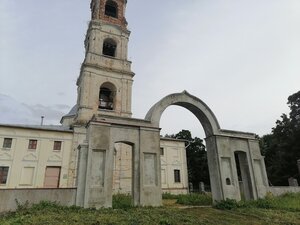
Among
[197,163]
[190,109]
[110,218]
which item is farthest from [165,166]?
[110,218]

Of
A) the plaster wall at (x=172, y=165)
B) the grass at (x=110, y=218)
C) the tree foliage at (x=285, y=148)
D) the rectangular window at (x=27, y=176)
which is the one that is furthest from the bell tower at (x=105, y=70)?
the tree foliage at (x=285, y=148)

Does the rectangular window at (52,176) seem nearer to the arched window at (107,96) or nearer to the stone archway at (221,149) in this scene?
the arched window at (107,96)

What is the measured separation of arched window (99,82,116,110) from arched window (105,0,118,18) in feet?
32.8

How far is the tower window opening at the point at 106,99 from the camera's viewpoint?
25.2 m

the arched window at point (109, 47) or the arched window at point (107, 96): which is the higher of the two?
the arched window at point (109, 47)

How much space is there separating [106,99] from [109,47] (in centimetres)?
667

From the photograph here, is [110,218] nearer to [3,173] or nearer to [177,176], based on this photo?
[3,173]

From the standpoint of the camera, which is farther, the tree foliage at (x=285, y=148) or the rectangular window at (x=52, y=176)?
the tree foliage at (x=285, y=148)

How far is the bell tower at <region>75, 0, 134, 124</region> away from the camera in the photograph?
23.9 metres

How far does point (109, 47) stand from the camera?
27812mm

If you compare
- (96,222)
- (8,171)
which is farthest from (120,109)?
(96,222)

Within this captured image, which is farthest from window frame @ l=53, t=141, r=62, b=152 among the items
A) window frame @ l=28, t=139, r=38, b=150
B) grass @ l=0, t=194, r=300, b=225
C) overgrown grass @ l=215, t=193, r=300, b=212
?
overgrown grass @ l=215, t=193, r=300, b=212

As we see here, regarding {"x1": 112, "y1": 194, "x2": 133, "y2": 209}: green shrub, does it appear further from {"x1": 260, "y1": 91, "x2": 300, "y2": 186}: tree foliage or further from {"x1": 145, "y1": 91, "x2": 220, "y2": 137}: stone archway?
{"x1": 260, "y1": 91, "x2": 300, "y2": 186}: tree foliage

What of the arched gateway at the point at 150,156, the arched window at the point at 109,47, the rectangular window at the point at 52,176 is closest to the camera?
the arched gateway at the point at 150,156
